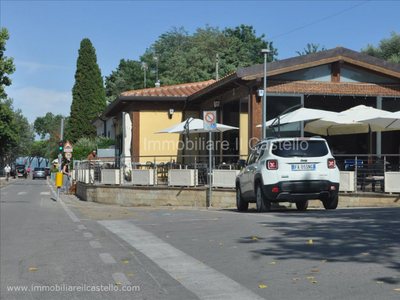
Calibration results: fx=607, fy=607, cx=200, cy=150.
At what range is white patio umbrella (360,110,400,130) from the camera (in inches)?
760

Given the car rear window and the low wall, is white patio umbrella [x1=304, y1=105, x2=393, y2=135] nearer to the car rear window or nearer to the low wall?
the low wall

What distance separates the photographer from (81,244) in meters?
10.6

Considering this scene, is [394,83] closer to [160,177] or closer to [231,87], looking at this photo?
[231,87]

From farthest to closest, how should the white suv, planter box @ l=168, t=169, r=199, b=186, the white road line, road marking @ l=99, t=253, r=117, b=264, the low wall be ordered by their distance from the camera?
planter box @ l=168, t=169, r=199, b=186 < the low wall < the white suv < road marking @ l=99, t=253, r=117, b=264 < the white road line

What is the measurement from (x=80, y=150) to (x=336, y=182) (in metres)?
35.7

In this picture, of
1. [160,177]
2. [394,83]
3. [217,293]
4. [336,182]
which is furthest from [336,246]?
[394,83]

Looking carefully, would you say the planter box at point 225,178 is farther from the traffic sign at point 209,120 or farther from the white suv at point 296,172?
the white suv at point 296,172

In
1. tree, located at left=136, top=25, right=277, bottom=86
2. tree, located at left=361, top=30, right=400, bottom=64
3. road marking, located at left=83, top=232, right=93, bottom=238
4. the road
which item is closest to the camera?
the road

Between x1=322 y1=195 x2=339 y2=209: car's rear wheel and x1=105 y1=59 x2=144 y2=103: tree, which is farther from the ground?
x1=105 y1=59 x2=144 y2=103: tree

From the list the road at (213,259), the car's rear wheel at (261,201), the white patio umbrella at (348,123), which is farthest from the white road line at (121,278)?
the white patio umbrella at (348,123)

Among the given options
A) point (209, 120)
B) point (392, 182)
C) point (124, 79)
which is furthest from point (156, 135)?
point (124, 79)

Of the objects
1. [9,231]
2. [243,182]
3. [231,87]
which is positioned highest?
[231,87]

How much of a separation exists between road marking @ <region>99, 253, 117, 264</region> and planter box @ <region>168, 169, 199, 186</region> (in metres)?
12.2

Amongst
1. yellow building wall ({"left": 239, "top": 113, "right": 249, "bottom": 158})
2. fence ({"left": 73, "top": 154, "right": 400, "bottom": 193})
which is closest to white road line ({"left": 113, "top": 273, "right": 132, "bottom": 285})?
fence ({"left": 73, "top": 154, "right": 400, "bottom": 193})
